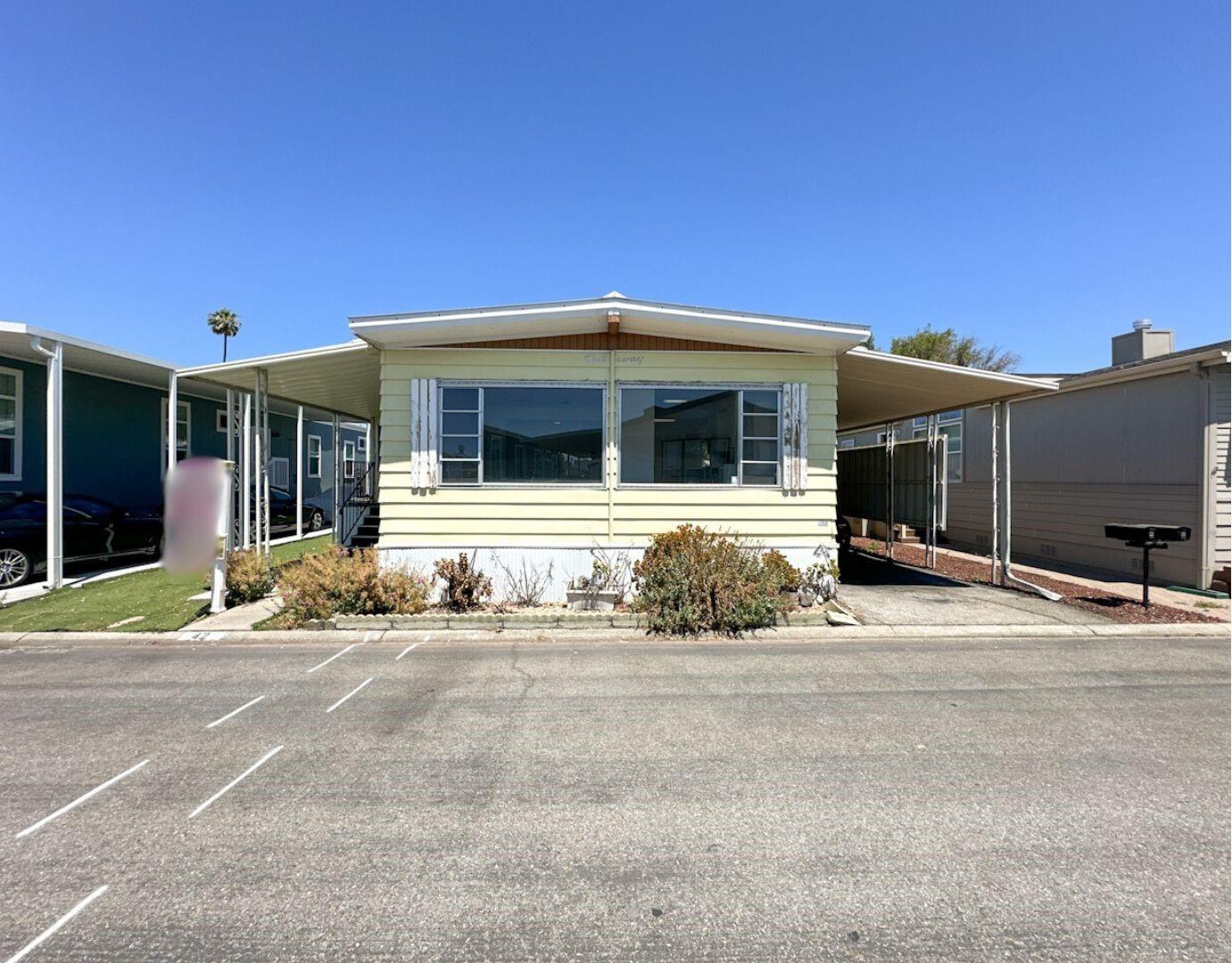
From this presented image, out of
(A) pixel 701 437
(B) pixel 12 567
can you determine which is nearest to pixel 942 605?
(A) pixel 701 437

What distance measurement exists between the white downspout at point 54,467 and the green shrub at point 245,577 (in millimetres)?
2833

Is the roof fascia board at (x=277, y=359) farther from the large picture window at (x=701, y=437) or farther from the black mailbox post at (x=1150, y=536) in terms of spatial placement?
the black mailbox post at (x=1150, y=536)

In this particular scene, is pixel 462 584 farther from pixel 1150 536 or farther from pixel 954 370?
pixel 1150 536

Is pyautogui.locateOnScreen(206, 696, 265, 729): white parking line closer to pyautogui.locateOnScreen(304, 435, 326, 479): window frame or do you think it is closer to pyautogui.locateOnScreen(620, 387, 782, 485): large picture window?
pyautogui.locateOnScreen(620, 387, 782, 485): large picture window

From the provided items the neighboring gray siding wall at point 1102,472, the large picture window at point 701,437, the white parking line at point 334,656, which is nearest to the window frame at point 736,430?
the large picture window at point 701,437

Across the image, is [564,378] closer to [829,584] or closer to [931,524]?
[829,584]

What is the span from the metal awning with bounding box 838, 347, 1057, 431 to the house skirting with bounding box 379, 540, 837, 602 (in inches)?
119

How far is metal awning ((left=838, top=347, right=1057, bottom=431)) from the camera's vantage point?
8945 mm

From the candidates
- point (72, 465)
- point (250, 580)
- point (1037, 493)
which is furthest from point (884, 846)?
point (72, 465)

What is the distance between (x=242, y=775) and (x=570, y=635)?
403cm

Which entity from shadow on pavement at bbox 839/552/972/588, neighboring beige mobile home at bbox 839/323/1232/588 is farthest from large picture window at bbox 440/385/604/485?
neighboring beige mobile home at bbox 839/323/1232/588

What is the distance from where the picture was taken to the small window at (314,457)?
814 inches

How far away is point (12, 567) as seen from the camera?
32.0 ft

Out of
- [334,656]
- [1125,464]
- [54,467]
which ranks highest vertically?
[1125,464]
